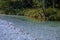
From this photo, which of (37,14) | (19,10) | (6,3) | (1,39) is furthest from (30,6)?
(1,39)

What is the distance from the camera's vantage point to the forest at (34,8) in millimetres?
24286

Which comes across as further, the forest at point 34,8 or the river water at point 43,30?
the forest at point 34,8

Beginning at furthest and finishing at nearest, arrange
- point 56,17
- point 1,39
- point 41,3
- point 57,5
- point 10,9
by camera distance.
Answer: point 10,9, point 57,5, point 41,3, point 56,17, point 1,39

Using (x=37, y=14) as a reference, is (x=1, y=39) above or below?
above

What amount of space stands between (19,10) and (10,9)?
1.92 m

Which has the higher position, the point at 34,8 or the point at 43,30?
the point at 43,30

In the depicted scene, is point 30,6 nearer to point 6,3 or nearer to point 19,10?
point 19,10

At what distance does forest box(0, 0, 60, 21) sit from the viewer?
24286 mm

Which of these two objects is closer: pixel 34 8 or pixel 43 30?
pixel 43 30

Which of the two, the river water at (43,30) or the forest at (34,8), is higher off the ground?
the river water at (43,30)

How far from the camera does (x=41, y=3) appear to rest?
27.9 m

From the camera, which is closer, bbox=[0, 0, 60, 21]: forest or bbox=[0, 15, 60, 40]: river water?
bbox=[0, 15, 60, 40]: river water

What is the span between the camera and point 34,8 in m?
31.1

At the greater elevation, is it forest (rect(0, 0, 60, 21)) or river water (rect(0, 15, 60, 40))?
river water (rect(0, 15, 60, 40))
